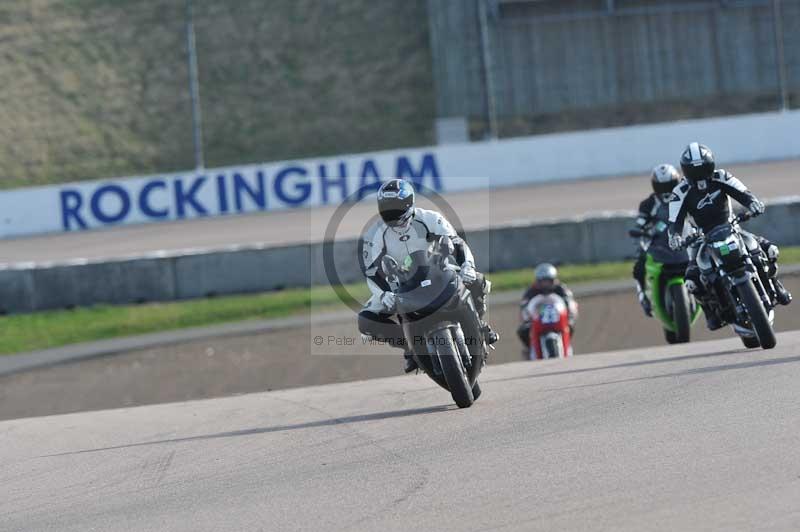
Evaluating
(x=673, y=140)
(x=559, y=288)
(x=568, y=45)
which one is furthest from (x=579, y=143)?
(x=559, y=288)

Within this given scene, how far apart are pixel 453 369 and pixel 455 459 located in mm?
1565

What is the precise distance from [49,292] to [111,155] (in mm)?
21802

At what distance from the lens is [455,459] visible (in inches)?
269

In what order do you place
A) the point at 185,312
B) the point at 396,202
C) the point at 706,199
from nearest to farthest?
the point at 396,202, the point at 706,199, the point at 185,312

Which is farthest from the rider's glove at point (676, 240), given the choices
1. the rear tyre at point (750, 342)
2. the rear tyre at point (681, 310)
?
the rear tyre at point (681, 310)

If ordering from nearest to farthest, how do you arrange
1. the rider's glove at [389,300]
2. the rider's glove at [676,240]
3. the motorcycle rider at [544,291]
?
the rider's glove at [389,300] < the rider's glove at [676,240] < the motorcycle rider at [544,291]

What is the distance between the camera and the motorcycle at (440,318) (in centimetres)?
834

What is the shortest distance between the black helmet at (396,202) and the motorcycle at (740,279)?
113 inches

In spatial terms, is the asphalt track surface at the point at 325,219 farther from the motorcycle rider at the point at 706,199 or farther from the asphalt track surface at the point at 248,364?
the motorcycle rider at the point at 706,199

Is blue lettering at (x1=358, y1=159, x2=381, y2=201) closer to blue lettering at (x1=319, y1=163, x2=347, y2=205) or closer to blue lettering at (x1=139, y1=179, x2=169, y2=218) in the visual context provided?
blue lettering at (x1=319, y1=163, x2=347, y2=205)

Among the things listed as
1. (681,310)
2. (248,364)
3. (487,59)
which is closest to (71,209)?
(487,59)

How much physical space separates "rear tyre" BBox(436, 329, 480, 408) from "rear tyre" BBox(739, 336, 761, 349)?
114 inches

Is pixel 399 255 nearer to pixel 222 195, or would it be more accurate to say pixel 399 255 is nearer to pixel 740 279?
pixel 740 279

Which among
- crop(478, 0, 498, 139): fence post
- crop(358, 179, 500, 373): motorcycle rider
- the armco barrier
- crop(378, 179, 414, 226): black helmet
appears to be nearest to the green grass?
the armco barrier
